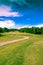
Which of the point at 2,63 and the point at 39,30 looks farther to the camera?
Result: the point at 39,30

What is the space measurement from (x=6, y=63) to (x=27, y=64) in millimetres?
1673

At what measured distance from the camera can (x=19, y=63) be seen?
12648mm

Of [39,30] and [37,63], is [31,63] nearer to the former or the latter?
[37,63]

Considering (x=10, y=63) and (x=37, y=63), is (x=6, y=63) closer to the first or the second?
(x=10, y=63)

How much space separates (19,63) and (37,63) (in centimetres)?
142

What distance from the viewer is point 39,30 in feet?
488

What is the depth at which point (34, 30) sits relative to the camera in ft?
490

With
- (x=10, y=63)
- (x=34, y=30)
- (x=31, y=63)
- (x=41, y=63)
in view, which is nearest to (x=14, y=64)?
(x=10, y=63)

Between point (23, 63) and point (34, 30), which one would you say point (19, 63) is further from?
point (34, 30)

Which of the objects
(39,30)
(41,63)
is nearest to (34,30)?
(39,30)

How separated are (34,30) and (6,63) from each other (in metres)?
138

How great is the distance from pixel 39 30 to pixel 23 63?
451 ft

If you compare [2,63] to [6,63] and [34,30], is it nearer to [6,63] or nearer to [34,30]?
[6,63]

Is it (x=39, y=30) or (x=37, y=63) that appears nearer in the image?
(x=37, y=63)
